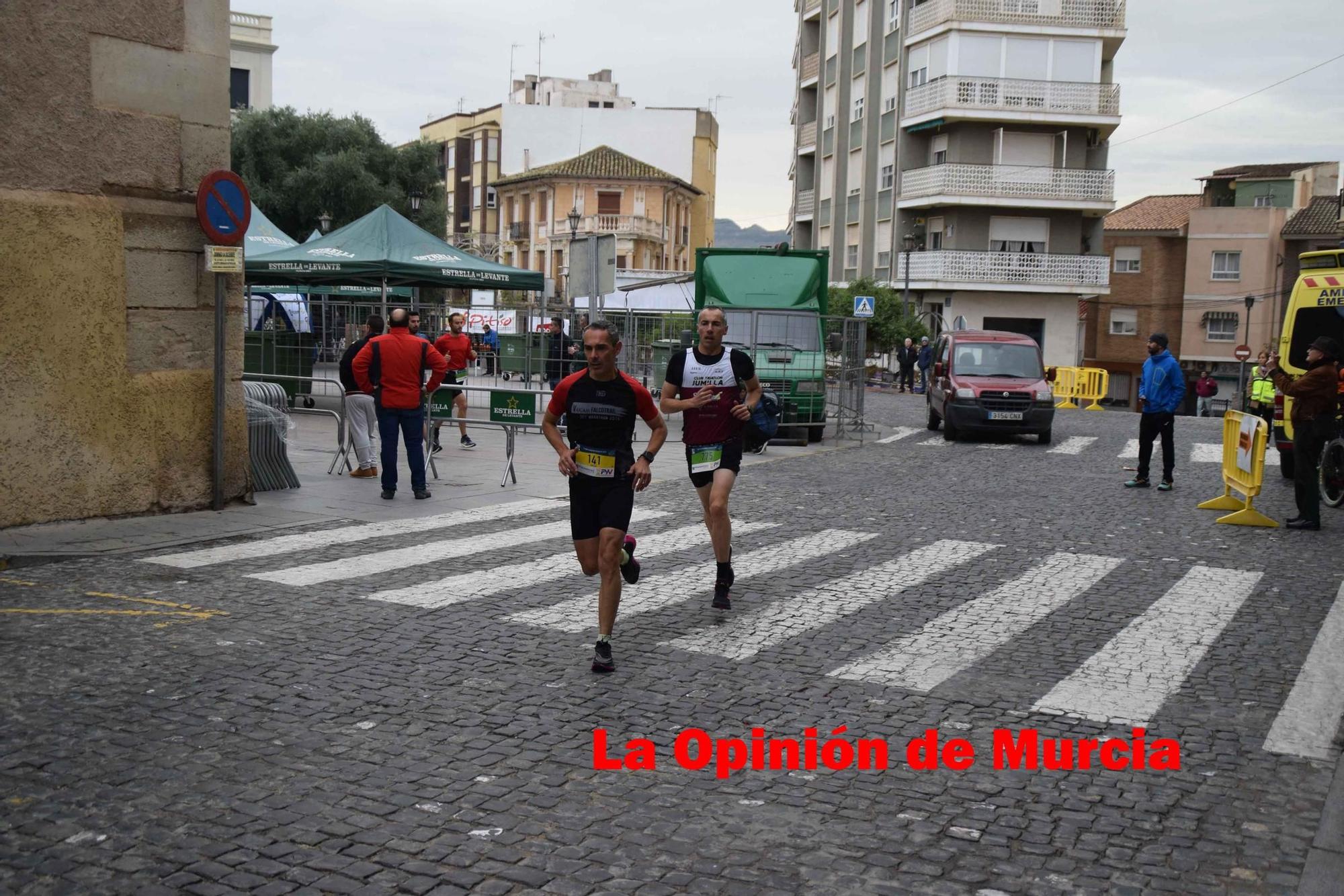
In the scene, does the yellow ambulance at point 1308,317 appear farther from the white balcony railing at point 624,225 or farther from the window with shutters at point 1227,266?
the white balcony railing at point 624,225

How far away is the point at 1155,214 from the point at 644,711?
6200cm

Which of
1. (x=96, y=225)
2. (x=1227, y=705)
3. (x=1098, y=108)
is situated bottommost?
(x=1227, y=705)

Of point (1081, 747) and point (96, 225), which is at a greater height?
point (96, 225)

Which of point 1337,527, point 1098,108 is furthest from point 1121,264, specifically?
point 1337,527

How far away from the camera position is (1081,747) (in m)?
5.76

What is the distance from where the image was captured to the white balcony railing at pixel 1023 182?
159ft

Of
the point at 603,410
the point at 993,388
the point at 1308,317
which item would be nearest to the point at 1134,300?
the point at 993,388

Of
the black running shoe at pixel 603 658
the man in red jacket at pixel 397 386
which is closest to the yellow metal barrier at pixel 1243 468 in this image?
the man in red jacket at pixel 397 386

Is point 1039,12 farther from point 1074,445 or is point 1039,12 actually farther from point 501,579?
point 501,579

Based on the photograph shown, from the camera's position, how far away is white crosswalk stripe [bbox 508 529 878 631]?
8.01 m

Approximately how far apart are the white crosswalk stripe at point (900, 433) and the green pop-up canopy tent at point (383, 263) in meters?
6.38

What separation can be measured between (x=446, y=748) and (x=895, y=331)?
40.5 m

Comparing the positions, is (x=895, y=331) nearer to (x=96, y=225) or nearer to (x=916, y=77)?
(x=916, y=77)

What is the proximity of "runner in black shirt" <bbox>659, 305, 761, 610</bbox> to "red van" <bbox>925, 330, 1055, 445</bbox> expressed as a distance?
Result: 1317 centimetres
